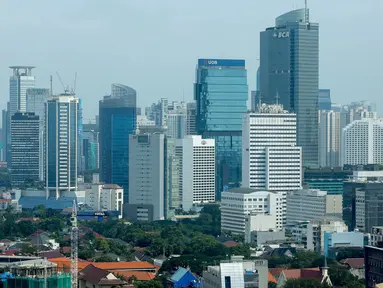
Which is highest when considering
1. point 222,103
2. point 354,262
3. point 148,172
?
point 222,103

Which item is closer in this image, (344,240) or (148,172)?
(344,240)

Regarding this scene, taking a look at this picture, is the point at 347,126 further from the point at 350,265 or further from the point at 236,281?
the point at 236,281

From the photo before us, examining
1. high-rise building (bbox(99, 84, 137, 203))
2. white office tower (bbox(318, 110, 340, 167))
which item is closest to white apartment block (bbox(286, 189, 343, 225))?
high-rise building (bbox(99, 84, 137, 203))

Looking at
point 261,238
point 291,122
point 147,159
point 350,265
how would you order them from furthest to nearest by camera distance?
point 147,159, point 291,122, point 261,238, point 350,265

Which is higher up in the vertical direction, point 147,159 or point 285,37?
point 285,37

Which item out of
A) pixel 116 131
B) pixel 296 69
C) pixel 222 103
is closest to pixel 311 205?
pixel 296 69

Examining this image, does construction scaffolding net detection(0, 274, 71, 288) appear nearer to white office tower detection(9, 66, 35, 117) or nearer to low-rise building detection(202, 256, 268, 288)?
low-rise building detection(202, 256, 268, 288)

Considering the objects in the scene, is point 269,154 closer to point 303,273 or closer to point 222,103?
point 222,103

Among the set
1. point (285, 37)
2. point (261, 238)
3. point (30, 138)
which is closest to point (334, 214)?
point (261, 238)
